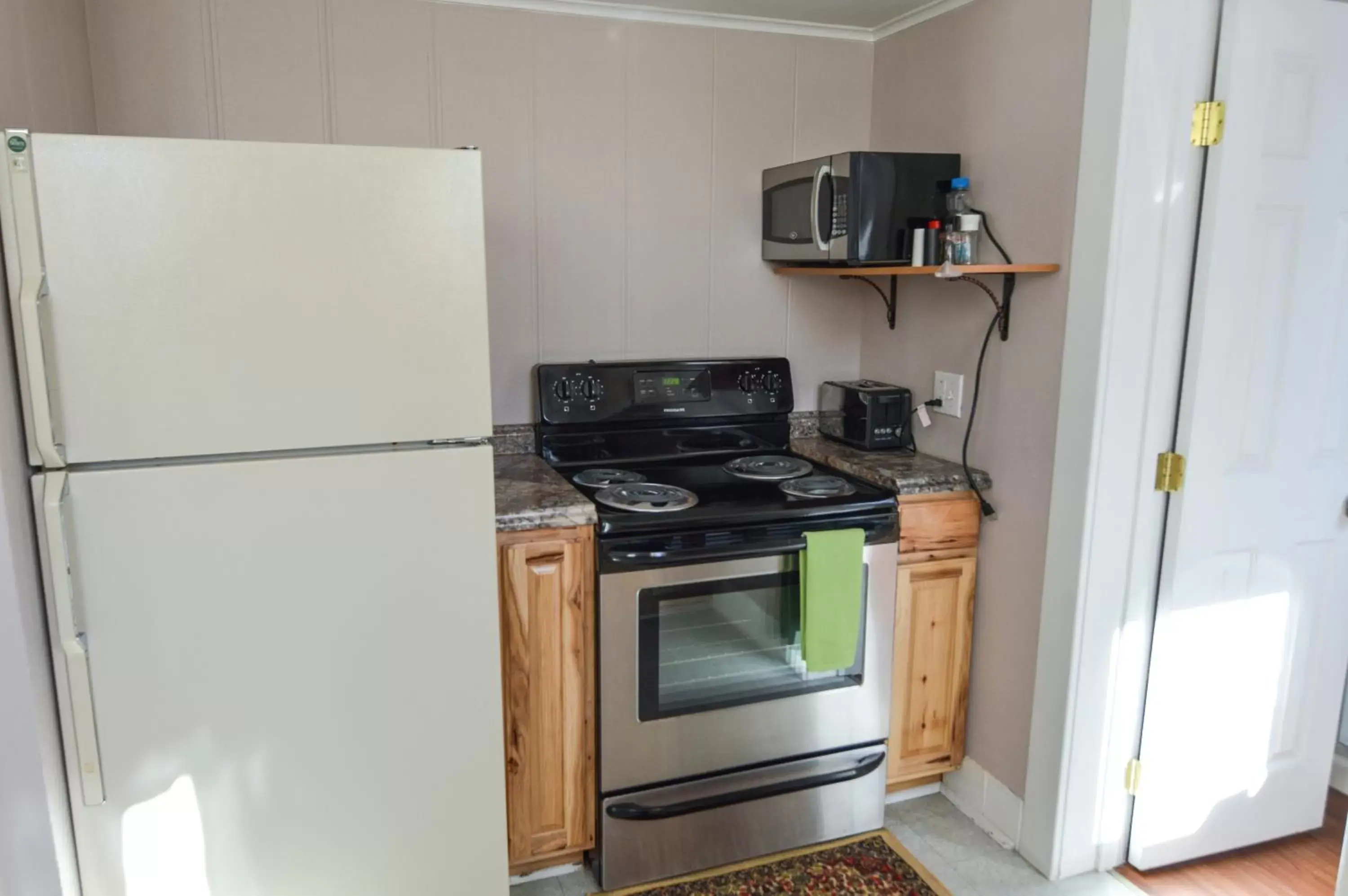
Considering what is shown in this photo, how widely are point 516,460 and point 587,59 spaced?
45.0 inches

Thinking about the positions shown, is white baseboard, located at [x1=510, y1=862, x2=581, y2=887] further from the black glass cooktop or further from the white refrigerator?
the black glass cooktop

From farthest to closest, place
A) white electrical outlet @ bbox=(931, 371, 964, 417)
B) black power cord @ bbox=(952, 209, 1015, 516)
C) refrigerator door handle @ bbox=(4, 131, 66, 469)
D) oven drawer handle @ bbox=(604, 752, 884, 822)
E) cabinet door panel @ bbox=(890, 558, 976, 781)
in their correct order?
white electrical outlet @ bbox=(931, 371, 964, 417) → cabinet door panel @ bbox=(890, 558, 976, 781) → black power cord @ bbox=(952, 209, 1015, 516) → oven drawer handle @ bbox=(604, 752, 884, 822) → refrigerator door handle @ bbox=(4, 131, 66, 469)

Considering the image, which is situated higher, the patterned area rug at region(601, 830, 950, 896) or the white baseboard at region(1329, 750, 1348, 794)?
the white baseboard at region(1329, 750, 1348, 794)

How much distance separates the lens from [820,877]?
226 cm

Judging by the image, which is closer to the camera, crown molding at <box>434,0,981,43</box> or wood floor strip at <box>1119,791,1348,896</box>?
wood floor strip at <box>1119,791,1348,896</box>

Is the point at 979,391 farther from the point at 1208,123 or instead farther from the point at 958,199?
the point at 1208,123

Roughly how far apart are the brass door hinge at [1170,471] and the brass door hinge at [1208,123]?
0.68 m

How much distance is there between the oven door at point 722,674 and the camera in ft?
6.98

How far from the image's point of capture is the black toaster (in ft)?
8.80

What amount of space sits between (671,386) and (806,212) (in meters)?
0.63

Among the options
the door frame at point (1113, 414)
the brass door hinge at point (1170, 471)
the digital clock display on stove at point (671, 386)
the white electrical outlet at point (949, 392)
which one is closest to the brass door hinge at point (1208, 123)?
the door frame at point (1113, 414)

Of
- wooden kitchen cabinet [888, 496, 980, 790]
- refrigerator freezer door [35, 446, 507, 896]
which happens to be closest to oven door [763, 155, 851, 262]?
wooden kitchen cabinet [888, 496, 980, 790]

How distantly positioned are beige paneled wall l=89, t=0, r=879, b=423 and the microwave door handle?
0.37 meters

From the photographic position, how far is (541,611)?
2.08 metres
